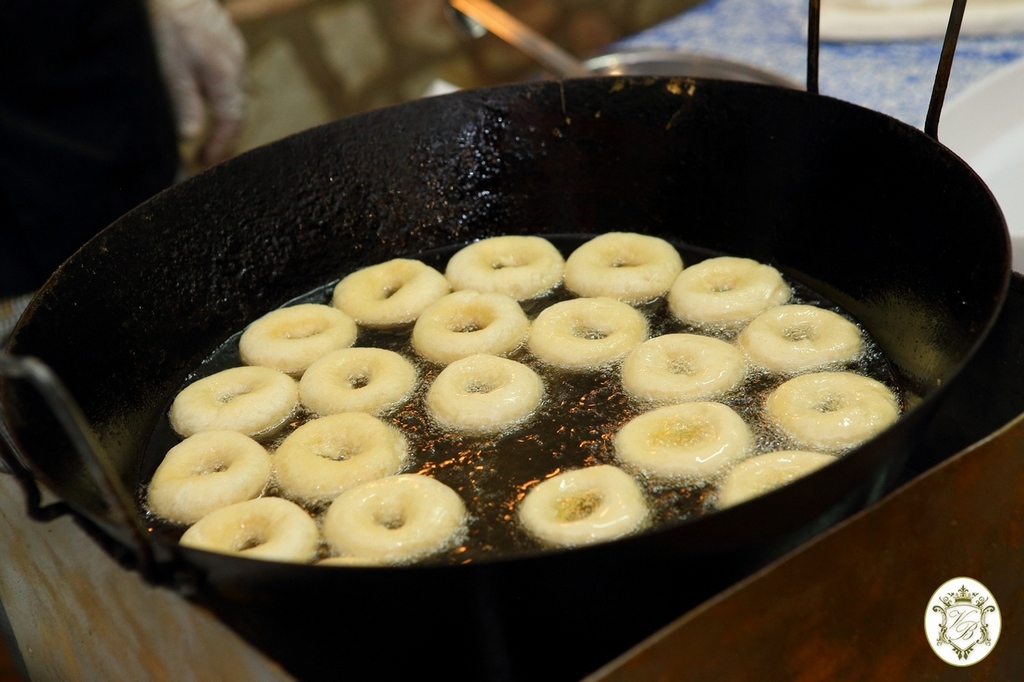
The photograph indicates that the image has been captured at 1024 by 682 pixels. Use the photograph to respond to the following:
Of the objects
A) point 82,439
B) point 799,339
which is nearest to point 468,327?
point 799,339

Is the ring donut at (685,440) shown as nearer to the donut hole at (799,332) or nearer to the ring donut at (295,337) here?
the donut hole at (799,332)

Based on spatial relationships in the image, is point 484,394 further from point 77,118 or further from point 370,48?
point 370,48

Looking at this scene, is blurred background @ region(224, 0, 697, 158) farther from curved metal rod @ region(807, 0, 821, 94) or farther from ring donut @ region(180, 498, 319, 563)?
ring donut @ region(180, 498, 319, 563)

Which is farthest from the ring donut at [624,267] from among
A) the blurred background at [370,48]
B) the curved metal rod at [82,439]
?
the blurred background at [370,48]

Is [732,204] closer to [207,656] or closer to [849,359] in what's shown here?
[849,359]

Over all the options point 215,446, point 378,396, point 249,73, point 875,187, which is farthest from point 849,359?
point 249,73
